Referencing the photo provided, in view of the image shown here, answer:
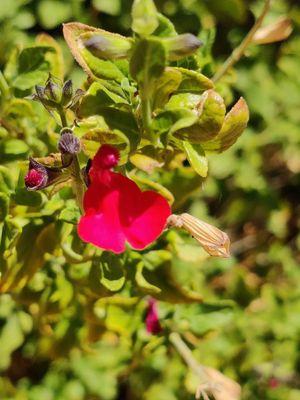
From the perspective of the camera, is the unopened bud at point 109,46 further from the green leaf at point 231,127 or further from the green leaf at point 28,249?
the green leaf at point 28,249

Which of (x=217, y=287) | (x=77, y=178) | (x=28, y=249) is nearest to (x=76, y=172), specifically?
(x=77, y=178)

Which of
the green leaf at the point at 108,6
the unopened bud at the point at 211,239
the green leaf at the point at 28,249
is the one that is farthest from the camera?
the green leaf at the point at 108,6

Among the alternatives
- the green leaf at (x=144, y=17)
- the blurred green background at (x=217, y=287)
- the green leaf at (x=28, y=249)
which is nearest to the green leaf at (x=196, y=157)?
the green leaf at (x=144, y=17)

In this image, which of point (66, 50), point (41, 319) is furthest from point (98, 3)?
point (41, 319)

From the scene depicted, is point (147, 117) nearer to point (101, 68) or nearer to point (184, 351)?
point (101, 68)

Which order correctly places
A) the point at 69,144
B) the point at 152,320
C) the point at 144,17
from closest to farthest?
1. the point at 144,17
2. the point at 69,144
3. the point at 152,320

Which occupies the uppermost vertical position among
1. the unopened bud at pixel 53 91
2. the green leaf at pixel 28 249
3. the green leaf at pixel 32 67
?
the unopened bud at pixel 53 91

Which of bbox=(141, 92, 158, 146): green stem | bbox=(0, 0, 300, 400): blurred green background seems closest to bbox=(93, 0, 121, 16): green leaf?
bbox=(0, 0, 300, 400): blurred green background
